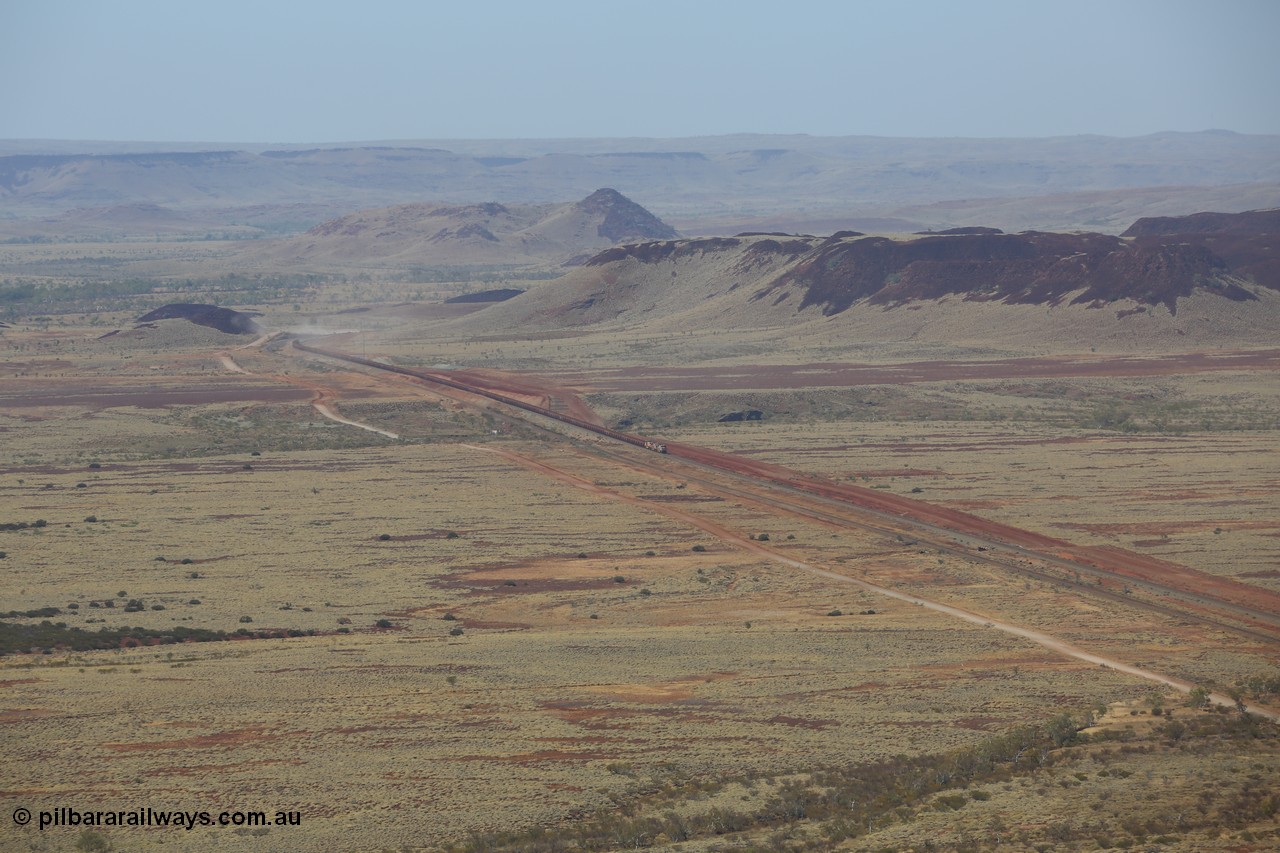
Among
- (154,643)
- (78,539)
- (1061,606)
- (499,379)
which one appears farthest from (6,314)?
(1061,606)

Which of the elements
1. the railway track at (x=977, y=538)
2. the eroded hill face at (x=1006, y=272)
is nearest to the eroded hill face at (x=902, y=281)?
the eroded hill face at (x=1006, y=272)

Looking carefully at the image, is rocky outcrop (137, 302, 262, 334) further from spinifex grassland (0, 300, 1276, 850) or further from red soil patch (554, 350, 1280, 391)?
spinifex grassland (0, 300, 1276, 850)

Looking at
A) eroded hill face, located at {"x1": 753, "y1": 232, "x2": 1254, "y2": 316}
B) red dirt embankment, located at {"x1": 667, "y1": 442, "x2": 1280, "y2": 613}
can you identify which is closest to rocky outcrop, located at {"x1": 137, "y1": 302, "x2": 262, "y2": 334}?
eroded hill face, located at {"x1": 753, "y1": 232, "x2": 1254, "y2": 316}

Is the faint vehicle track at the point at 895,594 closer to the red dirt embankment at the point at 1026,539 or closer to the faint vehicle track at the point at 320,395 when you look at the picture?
the red dirt embankment at the point at 1026,539

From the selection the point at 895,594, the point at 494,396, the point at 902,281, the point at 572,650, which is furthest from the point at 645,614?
the point at 902,281

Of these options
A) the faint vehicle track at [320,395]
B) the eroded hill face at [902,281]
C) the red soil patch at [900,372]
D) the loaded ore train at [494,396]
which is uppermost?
the eroded hill face at [902,281]

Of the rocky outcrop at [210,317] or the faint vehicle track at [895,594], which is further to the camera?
the rocky outcrop at [210,317]
